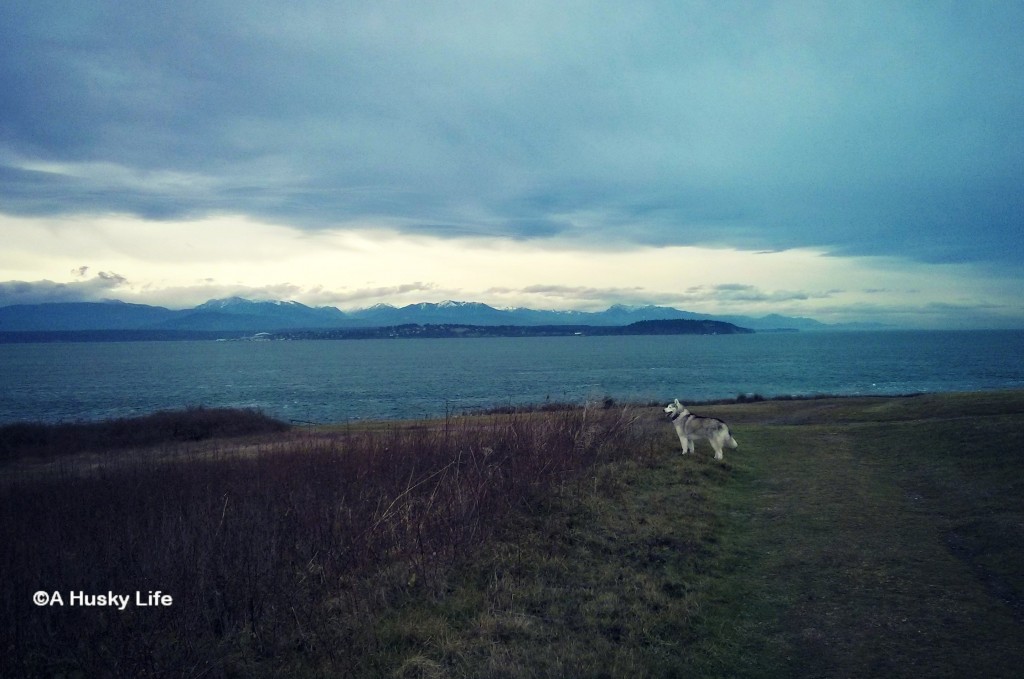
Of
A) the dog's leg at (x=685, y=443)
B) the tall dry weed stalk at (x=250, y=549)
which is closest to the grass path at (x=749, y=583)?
the tall dry weed stalk at (x=250, y=549)

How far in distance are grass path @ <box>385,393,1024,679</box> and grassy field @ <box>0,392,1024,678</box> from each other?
3 cm

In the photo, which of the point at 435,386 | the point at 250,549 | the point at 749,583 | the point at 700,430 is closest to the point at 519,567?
the point at 749,583

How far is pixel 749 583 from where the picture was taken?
7.82m

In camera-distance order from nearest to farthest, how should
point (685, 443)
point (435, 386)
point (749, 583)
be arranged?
1. point (749, 583)
2. point (685, 443)
3. point (435, 386)

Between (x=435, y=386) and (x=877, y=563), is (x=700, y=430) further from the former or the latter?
(x=435, y=386)

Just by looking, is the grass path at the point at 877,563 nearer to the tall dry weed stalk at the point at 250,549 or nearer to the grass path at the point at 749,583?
the grass path at the point at 749,583

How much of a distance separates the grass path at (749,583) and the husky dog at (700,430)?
53.9 inches

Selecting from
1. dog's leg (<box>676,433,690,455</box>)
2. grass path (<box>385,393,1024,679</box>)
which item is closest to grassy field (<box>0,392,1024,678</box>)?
grass path (<box>385,393,1024,679</box>)

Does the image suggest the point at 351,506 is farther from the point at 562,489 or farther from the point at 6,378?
the point at 6,378

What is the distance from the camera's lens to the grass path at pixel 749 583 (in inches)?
228

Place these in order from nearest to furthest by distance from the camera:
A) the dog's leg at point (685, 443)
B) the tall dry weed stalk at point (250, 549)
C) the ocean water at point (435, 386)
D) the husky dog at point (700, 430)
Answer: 1. the tall dry weed stalk at point (250, 549)
2. the husky dog at point (700, 430)
3. the dog's leg at point (685, 443)
4. the ocean water at point (435, 386)

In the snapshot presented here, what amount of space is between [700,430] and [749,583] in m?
7.89

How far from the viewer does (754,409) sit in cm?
3412

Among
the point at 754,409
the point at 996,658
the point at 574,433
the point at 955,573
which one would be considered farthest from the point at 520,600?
the point at 754,409
